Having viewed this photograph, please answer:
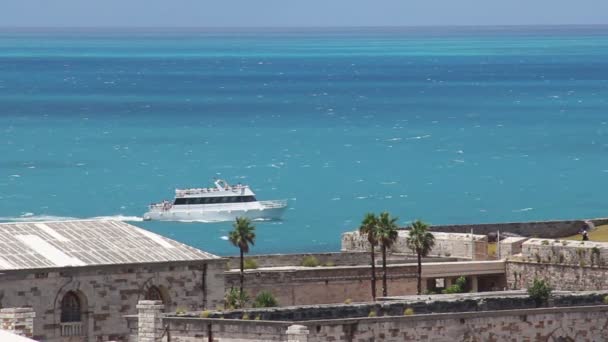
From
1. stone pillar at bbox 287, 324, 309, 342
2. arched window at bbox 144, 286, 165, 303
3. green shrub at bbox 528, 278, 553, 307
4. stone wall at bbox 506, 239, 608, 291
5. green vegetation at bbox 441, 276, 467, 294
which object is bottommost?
stone pillar at bbox 287, 324, 309, 342

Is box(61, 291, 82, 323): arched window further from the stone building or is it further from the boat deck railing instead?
the boat deck railing

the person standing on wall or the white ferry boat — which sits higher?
the white ferry boat

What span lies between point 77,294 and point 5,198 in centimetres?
11161

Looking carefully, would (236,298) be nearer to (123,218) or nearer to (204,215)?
(123,218)

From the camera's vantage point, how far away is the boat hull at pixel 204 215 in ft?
512

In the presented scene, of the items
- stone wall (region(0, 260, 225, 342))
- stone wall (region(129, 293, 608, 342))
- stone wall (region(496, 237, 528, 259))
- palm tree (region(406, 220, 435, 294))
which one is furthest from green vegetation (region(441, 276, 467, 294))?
stone wall (region(129, 293, 608, 342))

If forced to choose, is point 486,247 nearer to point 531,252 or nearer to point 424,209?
point 531,252

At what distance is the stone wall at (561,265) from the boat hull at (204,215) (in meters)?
77.0

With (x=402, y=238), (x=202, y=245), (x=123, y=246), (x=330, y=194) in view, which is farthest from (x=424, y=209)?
(x=123, y=246)

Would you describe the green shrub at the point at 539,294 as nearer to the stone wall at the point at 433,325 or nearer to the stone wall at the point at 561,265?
the stone wall at the point at 433,325

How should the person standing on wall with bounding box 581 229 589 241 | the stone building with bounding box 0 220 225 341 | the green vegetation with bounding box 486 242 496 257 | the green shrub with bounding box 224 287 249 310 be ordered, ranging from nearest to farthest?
the stone building with bounding box 0 220 225 341
the green shrub with bounding box 224 287 249 310
the green vegetation with bounding box 486 242 496 257
the person standing on wall with bounding box 581 229 589 241

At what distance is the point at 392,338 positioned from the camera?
47.5 meters

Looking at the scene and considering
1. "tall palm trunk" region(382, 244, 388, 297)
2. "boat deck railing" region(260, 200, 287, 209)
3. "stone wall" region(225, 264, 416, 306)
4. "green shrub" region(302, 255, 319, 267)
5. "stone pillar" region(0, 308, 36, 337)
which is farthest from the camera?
"boat deck railing" region(260, 200, 287, 209)

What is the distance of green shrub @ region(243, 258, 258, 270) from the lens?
7932 centimetres
